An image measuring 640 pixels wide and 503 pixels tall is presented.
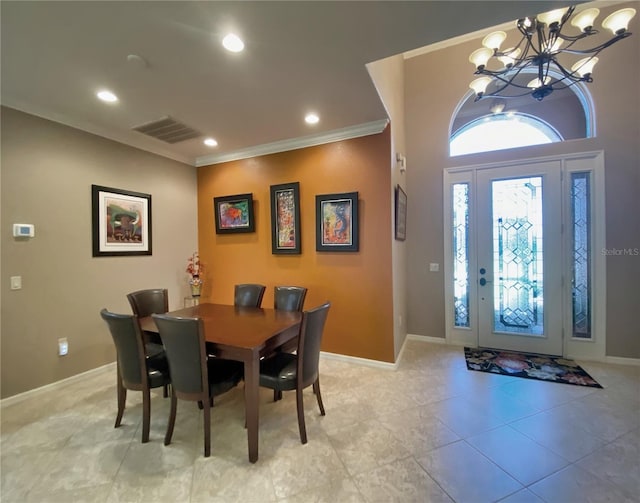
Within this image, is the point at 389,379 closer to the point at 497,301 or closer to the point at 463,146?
the point at 497,301

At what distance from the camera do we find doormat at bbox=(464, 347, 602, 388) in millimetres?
2811

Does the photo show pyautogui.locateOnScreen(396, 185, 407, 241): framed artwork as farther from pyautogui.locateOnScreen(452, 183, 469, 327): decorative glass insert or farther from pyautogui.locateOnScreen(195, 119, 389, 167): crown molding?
pyautogui.locateOnScreen(452, 183, 469, 327): decorative glass insert

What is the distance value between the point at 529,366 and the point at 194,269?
4.50 m

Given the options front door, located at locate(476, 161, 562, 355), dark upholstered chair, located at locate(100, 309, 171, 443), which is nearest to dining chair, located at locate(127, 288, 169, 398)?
dark upholstered chair, located at locate(100, 309, 171, 443)

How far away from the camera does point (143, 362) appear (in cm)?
190

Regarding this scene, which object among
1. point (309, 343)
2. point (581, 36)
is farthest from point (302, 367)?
point (581, 36)

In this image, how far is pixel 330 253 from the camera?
132 inches

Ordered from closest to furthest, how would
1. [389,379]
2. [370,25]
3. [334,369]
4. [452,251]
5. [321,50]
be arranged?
[370,25], [321,50], [389,379], [334,369], [452,251]

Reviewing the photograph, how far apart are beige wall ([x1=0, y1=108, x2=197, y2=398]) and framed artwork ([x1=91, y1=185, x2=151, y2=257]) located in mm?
76

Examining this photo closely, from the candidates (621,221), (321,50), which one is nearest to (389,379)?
(321,50)

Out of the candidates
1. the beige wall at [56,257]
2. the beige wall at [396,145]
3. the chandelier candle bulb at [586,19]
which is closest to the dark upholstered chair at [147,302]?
the beige wall at [56,257]

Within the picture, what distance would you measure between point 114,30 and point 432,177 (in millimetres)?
3720

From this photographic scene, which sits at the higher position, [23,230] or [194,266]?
[23,230]

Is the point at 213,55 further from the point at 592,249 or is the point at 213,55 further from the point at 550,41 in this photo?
the point at 592,249
